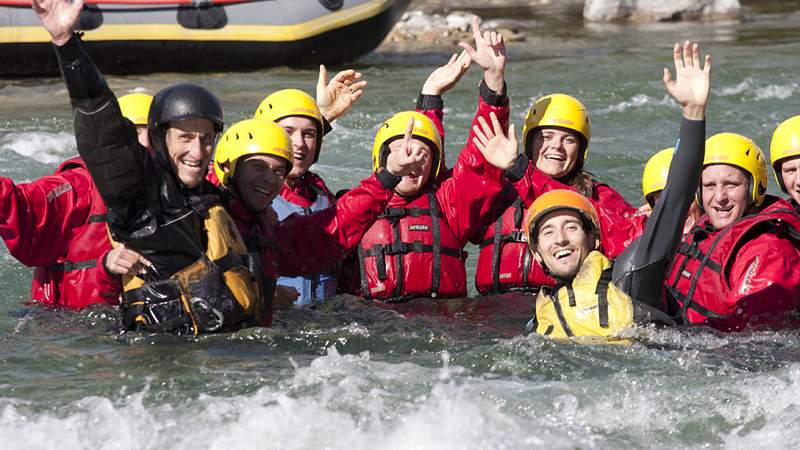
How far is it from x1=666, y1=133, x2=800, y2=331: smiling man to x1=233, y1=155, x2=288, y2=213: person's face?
2.04 meters

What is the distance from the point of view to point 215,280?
5246 mm

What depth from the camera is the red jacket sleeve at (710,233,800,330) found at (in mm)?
5633

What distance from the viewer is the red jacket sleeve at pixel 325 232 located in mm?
6035

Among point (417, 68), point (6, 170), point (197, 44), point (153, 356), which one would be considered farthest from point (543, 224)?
point (417, 68)

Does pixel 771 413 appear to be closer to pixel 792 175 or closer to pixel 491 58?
pixel 792 175

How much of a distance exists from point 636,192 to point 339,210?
513 centimetres

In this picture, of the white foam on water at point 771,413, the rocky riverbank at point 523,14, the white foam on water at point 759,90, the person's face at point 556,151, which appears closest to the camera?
the white foam on water at point 771,413

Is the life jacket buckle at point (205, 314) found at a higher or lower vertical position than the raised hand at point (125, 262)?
lower

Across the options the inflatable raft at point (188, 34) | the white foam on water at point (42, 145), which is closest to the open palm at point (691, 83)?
the white foam on water at point (42, 145)

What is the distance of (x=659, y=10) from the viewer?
76.5ft

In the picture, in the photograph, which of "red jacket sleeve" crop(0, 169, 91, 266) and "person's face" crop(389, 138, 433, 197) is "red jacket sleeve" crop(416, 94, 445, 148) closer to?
"person's face" crop(389, 138, 433, 197)

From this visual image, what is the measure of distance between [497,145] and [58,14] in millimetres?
2439

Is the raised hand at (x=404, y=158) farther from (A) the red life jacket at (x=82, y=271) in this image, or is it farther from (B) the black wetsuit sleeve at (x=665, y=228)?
(A) the red life jacket at (x=82, y=271)

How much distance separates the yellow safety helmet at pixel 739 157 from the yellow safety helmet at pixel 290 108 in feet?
6.91
